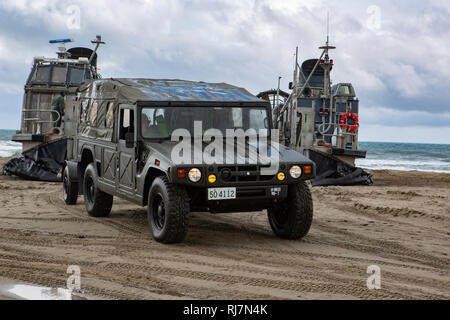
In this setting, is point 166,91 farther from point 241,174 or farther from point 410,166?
point 410,166

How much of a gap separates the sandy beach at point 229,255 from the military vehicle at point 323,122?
16.5 feet

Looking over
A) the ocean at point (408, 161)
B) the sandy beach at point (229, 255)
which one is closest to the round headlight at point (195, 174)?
the sandy beach at point (229, 255)

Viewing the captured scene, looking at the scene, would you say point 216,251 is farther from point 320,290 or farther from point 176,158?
Result: point 320,290

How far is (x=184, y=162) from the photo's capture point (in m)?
6.25

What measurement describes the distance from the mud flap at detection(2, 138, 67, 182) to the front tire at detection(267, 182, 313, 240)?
9.41m

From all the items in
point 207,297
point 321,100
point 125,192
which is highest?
point 321,100

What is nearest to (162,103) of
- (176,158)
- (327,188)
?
(176,158)

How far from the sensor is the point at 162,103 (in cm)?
720

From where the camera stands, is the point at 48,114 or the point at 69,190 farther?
the point at 48,114

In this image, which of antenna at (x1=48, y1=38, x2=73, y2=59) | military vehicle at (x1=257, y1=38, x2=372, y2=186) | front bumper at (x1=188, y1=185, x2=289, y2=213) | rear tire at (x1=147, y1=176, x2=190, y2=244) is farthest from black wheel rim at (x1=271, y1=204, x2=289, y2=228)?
antenna at (x1=48, y1=38, x2=73, y2=59)

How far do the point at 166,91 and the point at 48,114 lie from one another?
995 cm

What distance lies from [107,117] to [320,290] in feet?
14.9

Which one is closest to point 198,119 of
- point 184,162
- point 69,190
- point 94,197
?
point 184,162
